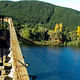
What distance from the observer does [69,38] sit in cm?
4178

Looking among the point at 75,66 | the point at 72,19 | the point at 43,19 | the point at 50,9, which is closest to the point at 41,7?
the point at 50,9

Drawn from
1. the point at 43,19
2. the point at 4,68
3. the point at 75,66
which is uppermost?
the point at 43,19

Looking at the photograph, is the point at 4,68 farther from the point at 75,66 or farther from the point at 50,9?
the point at 50,9

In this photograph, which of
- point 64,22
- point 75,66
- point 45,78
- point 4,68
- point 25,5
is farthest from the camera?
point 25,5

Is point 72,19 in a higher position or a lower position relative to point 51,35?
higher

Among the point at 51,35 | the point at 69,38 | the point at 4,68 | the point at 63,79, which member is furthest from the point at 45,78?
the point at 69,38

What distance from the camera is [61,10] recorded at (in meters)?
93.4

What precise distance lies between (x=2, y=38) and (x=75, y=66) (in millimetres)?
11166

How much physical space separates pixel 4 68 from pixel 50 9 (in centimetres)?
9268

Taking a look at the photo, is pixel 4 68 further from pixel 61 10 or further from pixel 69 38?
pixel 61 10

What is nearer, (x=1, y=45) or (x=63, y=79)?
(x=1, y=45)

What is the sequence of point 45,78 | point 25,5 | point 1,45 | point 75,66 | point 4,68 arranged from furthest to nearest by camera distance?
1. point 25,5
2. point 75,66
3. point 45,78
4. point 1,45
5. point 4,68

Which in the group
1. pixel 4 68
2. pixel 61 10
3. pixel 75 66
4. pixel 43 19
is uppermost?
pixel 61 10

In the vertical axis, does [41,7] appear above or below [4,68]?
above
